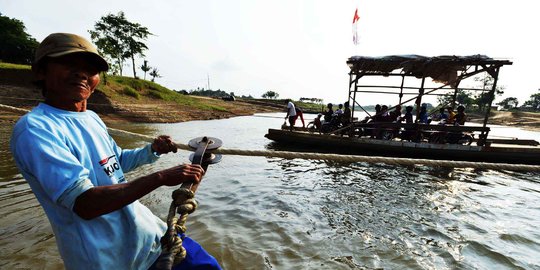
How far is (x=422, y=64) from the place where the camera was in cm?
1048

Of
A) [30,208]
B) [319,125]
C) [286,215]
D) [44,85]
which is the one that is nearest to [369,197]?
[286,215]

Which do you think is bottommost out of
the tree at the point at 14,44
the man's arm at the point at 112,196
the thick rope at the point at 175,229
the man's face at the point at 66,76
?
the thick rope at the point at 175,229

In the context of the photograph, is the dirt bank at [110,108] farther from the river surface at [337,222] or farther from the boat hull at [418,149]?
the boat hull at [418,149]

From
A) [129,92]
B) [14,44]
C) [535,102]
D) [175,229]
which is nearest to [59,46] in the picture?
[175,229]

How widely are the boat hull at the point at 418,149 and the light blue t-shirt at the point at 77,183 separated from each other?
35.6 ft

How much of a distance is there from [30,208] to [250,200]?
393 cm

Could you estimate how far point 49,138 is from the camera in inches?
43.9

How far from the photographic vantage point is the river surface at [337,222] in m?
3.74

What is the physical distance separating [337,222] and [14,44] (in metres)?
43.0

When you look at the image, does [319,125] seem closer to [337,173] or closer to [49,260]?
[337,173]

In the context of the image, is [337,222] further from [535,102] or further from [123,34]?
[535,102]

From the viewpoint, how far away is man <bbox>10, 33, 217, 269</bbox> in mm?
1077

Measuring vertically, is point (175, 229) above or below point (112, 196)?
below

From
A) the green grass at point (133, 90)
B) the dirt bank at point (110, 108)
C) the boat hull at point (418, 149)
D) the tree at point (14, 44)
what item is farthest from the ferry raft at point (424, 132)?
the tree at point (14, 44)
